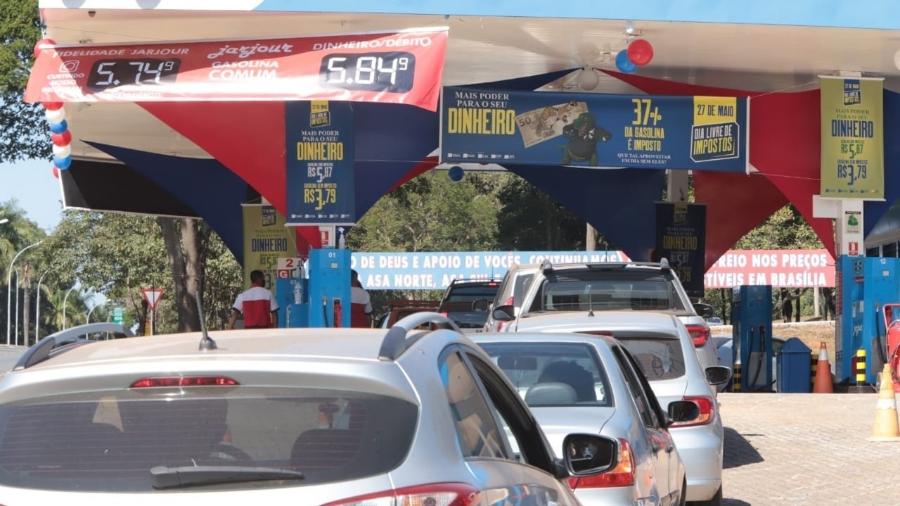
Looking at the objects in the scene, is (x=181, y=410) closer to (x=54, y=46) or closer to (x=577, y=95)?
(x=54, y=46)

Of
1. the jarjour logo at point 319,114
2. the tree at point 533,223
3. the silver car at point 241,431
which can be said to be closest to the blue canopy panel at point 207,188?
the jarjour logo at point 319,114

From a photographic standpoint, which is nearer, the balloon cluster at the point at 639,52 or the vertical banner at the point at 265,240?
the balloon cluster at the point at 639,52

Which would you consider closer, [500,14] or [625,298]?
[625,298]

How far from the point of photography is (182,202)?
3069 centimetres

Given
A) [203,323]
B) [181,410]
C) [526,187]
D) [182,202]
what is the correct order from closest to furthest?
[181,410], [203,323], [182,202], [526,187]

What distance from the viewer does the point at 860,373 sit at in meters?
21.7

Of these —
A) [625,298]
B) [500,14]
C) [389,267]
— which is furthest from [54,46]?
[389,267]

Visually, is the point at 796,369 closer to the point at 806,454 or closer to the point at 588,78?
the point at 588,78

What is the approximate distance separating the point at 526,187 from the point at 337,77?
41.6 m

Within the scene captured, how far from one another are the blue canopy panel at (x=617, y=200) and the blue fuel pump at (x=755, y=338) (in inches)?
137

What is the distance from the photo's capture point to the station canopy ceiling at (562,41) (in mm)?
18016

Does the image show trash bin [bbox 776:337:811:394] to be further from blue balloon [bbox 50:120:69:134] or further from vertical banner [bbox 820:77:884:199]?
blue balloon [bbox 50:120:69:134]

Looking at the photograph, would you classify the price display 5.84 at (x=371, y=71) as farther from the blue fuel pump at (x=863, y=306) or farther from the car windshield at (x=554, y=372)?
the car windshield at (x=554, y=372)

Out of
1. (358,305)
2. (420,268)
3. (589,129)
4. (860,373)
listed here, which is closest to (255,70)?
(358,305)
